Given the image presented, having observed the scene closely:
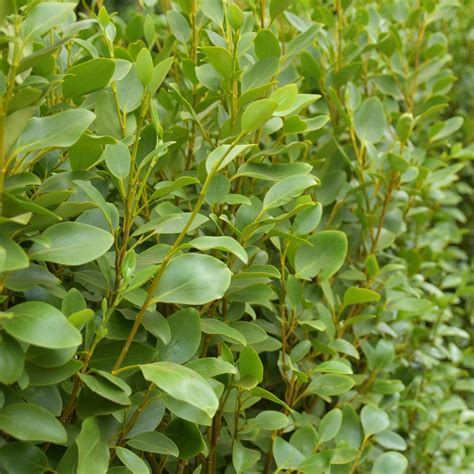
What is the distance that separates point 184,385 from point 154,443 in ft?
0.53

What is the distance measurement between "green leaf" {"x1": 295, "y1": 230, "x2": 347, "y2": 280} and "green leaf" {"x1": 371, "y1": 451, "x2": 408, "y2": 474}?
34 centimetres

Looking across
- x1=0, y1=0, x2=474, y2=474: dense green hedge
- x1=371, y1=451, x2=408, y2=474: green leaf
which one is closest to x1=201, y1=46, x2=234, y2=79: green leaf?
x1=0, y1=0, x2=474, y2=474: dense green hedge

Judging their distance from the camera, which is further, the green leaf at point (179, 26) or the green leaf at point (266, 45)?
the green leaf at point (179, 26)

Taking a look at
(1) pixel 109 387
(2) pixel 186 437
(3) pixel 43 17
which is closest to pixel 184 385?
(1) pixel 109 387

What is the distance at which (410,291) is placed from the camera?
1280 millimetres

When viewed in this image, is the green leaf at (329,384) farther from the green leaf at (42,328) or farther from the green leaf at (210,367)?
the green leaf at (42,328)

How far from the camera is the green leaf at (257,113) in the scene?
0.72 metres

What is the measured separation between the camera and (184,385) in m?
0.68

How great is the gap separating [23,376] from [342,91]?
40.0 inches

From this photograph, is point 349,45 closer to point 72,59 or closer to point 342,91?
point 342,91

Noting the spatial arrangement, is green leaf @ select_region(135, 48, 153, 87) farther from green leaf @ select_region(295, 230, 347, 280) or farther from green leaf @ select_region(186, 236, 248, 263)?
green leaf @ select_region(295, 230, 347, 280)

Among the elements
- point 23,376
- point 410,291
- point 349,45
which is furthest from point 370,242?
point 23,376

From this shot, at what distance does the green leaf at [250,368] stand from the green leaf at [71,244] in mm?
247

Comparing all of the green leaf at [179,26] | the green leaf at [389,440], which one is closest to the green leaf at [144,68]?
the green leaf at [179,26]
